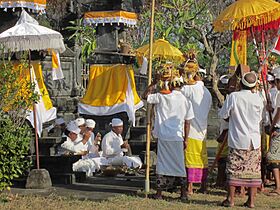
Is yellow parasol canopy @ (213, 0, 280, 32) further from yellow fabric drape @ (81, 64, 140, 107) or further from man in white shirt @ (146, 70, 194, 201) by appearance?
yellow fabric drape @ (81, 64, 140, 107)

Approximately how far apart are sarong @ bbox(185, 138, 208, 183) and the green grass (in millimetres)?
343

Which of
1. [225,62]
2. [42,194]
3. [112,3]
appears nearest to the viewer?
[42,194]

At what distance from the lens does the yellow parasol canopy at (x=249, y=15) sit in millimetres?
9172

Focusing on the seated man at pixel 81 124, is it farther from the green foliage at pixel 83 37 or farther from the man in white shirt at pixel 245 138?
the green foliage at pixel 83 37

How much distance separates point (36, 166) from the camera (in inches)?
395

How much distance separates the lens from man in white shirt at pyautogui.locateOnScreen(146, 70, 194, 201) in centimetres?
849

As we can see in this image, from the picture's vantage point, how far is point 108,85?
44.1ft

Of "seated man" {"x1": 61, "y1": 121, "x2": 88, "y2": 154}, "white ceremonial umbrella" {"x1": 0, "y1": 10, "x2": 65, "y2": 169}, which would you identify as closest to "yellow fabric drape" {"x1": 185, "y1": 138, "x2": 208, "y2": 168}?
"white ceremonial umbrella" {"x1": 0, "y1": 10, "x2": 65, "y2": 169}

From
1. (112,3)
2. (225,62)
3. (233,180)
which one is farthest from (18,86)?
(225,62)

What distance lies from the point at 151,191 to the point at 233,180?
1.52 meters

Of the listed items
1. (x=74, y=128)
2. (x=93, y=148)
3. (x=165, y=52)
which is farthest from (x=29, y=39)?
(x=165, y=52)

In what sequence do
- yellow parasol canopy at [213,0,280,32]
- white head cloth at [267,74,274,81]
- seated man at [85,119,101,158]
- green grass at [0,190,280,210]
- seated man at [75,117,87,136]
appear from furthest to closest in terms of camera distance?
seated man at [85,119,101,158] < seated man at [75,117,87,136] < white head cloth at [267,74,274,81] < yellow parasol canopy at [213,0,280,32] < green grass at [0,190,280,210]

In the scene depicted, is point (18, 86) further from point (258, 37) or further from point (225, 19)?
point (258, 37)

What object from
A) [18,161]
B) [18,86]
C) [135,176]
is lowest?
[135,176]
